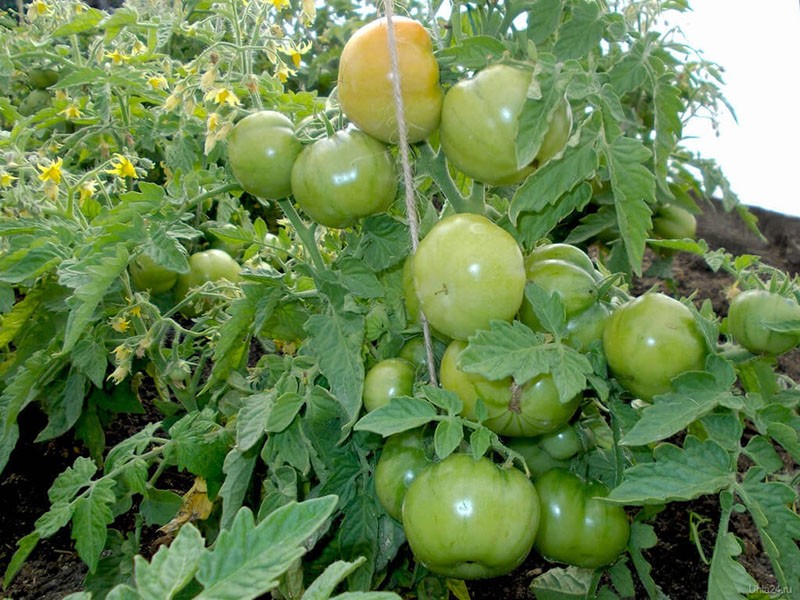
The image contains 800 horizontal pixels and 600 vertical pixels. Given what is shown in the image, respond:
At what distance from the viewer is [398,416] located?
81cm

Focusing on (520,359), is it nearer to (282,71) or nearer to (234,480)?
(234,480)

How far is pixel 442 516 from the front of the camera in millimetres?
810

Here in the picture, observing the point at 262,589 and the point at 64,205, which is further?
the point at 64,205

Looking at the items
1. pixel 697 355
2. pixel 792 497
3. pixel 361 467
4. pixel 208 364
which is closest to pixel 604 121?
pixel 697 355

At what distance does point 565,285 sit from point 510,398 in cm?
16

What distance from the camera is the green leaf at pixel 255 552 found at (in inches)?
19.5

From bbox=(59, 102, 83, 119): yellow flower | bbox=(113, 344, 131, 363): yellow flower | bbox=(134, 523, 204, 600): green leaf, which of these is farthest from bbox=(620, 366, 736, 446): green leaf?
bbox=(59, 102, 83, 119): yellow flower

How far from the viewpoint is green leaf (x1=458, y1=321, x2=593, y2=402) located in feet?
2.55

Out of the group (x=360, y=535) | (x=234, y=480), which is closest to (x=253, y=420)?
(x=234, y=480)

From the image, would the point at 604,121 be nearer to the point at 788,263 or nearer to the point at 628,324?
the point at 628,324

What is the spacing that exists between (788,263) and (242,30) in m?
2.13

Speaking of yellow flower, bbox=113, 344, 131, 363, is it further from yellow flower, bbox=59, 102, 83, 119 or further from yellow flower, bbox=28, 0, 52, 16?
yellow flower, bbox=28, 0, 52, 16

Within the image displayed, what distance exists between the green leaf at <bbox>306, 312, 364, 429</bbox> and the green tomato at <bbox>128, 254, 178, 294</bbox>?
474 mm

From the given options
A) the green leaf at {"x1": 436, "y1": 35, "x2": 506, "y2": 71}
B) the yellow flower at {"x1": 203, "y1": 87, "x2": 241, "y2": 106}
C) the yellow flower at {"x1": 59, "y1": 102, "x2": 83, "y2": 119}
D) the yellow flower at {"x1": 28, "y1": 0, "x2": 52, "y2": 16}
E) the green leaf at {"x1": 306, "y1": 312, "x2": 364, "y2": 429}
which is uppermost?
the green leaf at {"x1": 436, "y1": 35, "x2": 506, "y2": 71}
